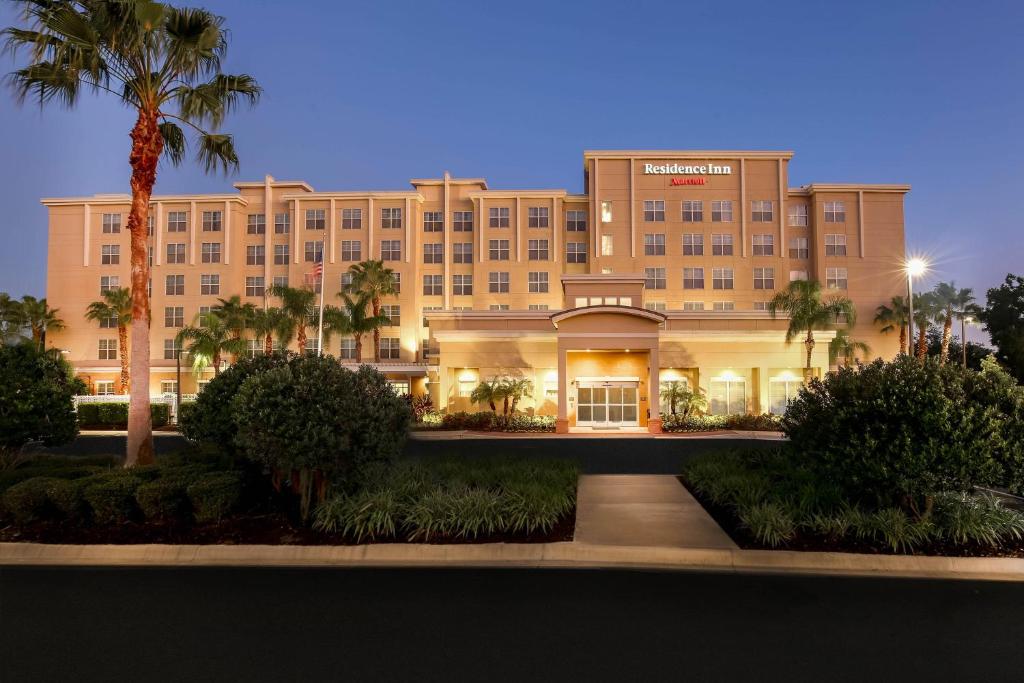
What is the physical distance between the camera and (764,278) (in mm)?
53125

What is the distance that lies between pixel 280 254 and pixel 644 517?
51572 millimetres

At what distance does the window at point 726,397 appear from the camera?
120 feet

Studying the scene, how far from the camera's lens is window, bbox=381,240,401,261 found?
5594cm

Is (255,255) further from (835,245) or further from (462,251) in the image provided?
(835,245)

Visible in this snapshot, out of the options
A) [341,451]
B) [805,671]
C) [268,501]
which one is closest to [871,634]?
[805,671]

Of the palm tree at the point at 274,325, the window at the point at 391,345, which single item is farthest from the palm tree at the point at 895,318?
the palm tree at the point at 274,325

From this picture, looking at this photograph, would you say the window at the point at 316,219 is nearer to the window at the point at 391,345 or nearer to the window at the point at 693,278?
the window at the point at 391,345

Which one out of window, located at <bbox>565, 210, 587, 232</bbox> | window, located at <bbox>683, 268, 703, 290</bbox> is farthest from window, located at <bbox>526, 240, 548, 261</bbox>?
window, located at <bbox>683, 268, 703, 290</bbox>

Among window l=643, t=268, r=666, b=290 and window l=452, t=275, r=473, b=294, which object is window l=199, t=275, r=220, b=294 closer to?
window l=452, t=275, r=473, b=294

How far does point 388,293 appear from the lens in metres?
51.3

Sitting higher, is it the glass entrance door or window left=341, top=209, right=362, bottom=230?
window left=341, top=209, right=362, bottom=230

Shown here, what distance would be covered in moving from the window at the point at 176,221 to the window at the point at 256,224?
17.0 feet

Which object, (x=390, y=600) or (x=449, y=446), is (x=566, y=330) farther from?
(x=390, y=600)

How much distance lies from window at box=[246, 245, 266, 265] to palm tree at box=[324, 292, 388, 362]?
11.2 m
